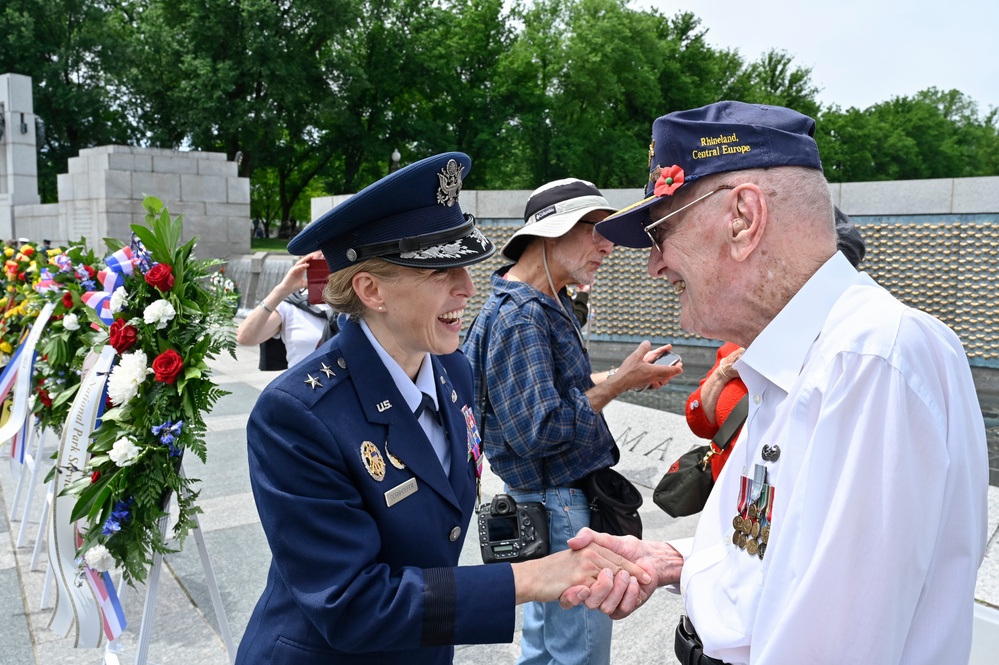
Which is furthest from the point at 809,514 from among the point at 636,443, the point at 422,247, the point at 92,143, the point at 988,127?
the point at 988,127

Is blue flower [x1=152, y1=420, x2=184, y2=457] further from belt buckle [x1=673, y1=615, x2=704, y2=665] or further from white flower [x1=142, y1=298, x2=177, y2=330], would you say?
belt buckle [x1=673, y1=615, x2=704, y2=665]

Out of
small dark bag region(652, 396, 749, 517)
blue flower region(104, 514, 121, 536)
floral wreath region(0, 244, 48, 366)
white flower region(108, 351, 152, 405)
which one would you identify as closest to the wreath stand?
blue flower region(104, 514, 121, 536)

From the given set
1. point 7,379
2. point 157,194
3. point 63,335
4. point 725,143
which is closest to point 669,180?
point 725,143

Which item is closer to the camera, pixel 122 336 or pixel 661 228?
pixel 661 228

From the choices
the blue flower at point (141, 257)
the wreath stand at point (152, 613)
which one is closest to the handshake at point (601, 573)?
the wreath stand at point (152, 613)

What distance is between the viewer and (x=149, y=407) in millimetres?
3232

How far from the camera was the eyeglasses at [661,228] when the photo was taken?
169 cm

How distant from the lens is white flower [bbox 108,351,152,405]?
10.3ft

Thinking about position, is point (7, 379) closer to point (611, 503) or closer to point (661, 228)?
point (611, 503)

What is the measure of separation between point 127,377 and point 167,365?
175mm

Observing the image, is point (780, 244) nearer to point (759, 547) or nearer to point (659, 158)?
point (659, 158)

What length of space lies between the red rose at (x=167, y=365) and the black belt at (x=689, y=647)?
7.32 ft

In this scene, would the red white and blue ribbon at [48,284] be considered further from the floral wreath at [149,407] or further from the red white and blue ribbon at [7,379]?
the floral wreath at [149,407]

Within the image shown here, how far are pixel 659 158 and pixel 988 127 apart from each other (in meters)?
66.3
